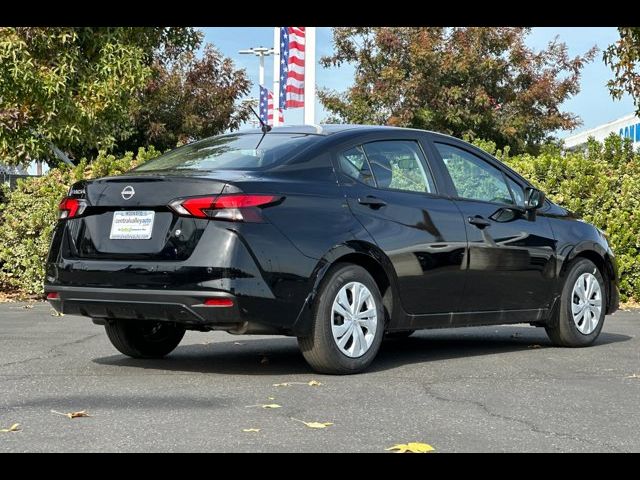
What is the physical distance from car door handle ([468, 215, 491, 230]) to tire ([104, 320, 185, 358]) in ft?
7.25

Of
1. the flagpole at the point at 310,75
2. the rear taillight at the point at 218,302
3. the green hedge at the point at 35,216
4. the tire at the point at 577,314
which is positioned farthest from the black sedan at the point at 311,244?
the flagpole at the point at 310,75

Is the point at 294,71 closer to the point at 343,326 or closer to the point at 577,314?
the point at 577,314

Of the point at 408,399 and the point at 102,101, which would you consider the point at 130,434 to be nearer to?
the point at 408,399

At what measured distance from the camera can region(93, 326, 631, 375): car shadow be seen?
8.06 meters

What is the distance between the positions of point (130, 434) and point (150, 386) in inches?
61.4

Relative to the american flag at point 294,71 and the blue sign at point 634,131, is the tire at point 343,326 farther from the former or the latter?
the blue sign at point 634,131

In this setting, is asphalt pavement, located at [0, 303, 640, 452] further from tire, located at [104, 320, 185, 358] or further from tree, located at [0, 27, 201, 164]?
tree, located at [0, 27, 201, 164]

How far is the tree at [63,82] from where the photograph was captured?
15.3 m

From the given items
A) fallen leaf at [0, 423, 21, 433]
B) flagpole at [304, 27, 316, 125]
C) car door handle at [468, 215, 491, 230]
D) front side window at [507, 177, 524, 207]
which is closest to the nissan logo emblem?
fallen leaf at [0, 423, 21, 433]

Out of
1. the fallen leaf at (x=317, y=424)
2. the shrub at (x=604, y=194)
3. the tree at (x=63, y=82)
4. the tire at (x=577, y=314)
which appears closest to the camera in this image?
the fallen leaf at (x=317, y=424)

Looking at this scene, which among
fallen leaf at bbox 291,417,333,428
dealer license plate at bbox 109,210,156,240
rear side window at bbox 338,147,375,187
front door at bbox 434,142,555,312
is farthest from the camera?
front door at bbox 434,142,555,312

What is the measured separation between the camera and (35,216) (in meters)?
14.2

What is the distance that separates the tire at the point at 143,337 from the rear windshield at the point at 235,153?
1.12m
